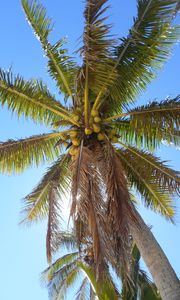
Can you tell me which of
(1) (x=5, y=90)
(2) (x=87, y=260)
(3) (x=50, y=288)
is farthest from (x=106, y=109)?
(3) (x=50, y=288)

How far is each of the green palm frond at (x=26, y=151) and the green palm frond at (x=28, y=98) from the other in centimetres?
55

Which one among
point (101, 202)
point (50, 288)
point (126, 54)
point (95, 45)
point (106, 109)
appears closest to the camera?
point (101, 202)

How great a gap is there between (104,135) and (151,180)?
5.70 ft

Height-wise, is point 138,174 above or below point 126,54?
below

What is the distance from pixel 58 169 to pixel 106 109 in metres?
1.84

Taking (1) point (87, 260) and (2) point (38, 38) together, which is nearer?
(2) point (38, 38)

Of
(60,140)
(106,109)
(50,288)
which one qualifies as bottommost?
(50,288)

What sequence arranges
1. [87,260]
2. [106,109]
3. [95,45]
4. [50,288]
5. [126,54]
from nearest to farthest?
1. [95,45]
2. [126,54]
3. [106,109]
4. [87,260]
5. [50,288]

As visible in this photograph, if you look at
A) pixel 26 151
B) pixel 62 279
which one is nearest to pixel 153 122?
pixel 26 151

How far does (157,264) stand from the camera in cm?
815

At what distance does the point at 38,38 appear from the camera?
9.62 meters

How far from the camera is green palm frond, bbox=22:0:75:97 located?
957 centimetres

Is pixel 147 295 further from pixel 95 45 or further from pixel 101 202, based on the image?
pixel 95 45

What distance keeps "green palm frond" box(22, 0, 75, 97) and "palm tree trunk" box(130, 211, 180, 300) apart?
3.49 metres
